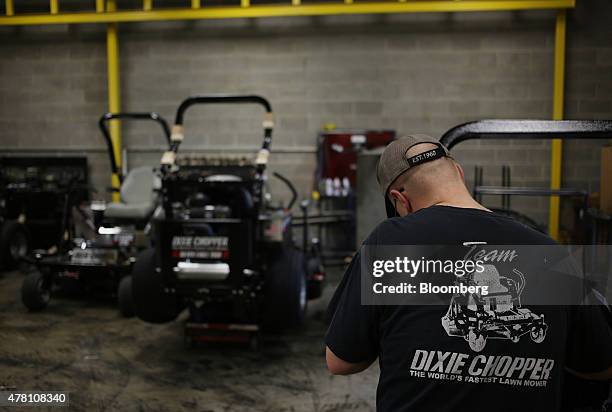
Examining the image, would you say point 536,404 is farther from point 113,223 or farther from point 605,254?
point 113,223

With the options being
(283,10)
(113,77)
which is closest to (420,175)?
(283,10)

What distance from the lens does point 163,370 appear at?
10.8 ft

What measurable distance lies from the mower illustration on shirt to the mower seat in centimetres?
419

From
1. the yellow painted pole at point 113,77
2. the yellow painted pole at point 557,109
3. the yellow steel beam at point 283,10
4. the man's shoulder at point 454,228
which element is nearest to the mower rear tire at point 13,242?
the yellow painted pole at point 113,77

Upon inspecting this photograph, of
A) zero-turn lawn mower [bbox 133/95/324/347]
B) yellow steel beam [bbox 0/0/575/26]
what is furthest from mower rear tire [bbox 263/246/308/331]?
yellow steel beam [bbox 0/0/575/26]

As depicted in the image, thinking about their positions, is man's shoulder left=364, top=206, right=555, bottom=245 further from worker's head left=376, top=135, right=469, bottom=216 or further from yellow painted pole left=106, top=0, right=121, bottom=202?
yellow painted pole left=106, top=0, right=121, bottom=202

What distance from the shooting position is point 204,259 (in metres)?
3.21

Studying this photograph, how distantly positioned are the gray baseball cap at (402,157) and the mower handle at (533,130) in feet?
1.71

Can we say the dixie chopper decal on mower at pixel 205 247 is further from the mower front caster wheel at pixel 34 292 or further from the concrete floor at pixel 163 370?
the mower front caster wheel at pixel 34 292

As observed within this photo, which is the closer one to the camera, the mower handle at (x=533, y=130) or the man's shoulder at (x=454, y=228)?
the man's shoulder at (x=454, y=228)

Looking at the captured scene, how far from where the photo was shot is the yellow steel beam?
19.6 ft

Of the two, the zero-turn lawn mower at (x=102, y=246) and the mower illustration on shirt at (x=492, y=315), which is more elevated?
the mower illustration on shirt at (x=492, y=315)

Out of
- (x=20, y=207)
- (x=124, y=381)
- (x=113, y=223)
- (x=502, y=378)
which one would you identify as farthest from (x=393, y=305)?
(x=20, y=207)

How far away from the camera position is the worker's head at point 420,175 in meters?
1.30
